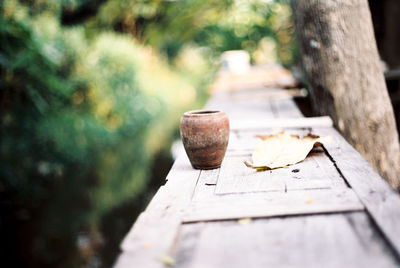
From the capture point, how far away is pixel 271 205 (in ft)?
5.09

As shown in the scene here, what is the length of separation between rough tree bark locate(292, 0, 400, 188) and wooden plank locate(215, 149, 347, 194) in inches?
30.0

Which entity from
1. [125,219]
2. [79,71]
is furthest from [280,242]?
[79,71]

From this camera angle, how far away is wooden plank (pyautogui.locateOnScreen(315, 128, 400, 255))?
1312 millimetres

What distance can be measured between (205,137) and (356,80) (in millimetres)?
1242

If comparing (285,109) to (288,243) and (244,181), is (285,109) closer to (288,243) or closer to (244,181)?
(244,181)

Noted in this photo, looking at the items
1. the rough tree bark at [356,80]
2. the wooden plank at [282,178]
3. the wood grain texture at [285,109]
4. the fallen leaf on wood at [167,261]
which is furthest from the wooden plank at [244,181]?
the wood grain texture at [285,109]

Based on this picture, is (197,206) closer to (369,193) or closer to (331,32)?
(369,193)

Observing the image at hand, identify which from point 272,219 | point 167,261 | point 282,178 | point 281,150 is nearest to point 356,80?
point 281,150

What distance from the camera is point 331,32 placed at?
282 cm

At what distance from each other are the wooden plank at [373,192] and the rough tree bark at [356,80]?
62 cm

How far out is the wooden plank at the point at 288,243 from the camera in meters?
1.19

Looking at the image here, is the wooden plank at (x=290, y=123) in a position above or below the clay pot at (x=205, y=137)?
below

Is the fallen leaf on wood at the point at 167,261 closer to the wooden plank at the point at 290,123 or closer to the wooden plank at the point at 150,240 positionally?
the wooden plank at the point at 150,240

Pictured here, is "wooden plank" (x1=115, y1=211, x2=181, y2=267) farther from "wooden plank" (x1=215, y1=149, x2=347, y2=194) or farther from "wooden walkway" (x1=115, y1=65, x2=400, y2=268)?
"wooden plank" (x1=215, y1=149, x2=347, y2=194)
